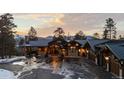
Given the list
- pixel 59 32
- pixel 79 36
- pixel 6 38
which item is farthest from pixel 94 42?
pixel 6 38

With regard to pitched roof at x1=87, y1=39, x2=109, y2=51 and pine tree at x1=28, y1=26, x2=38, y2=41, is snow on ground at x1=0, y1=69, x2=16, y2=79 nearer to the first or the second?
pine tree at x1=28, y1=26, x2=38, y2=41

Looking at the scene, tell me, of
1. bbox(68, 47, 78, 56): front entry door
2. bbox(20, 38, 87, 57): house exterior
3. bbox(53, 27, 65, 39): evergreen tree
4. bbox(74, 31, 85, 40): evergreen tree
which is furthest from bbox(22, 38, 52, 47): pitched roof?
bbox(74, 31, 85, 40): evergreen tree

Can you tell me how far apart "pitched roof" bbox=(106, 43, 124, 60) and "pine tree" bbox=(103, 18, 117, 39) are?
0.26 metres

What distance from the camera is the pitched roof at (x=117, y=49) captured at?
36.0 ft

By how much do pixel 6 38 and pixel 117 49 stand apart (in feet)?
10.7

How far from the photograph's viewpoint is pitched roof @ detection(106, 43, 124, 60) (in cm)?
1097

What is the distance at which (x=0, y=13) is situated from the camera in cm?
1112

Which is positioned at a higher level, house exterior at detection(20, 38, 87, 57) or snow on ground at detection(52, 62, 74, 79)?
house exterior at detection(20, 38, 87, 57)
